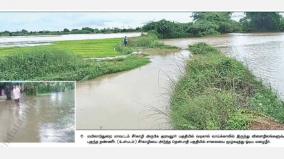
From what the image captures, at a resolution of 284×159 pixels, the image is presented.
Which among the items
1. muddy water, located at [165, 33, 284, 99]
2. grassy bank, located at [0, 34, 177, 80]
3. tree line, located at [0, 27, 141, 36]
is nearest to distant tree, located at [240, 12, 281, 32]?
muddy water, located at [165, 33, 284, 99]

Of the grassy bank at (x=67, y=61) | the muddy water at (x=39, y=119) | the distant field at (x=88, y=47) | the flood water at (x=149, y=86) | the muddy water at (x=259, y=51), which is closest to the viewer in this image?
the muddy water at (x=39, y=119)

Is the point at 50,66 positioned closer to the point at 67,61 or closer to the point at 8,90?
the point at 67,61

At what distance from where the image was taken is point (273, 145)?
1125 centimetres

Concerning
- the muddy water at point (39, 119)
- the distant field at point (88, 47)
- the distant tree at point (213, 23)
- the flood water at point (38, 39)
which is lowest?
the muddy water at point (39, 119)

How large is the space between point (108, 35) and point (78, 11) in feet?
2.43

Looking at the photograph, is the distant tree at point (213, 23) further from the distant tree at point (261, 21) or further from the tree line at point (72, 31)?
the tree line at point (72, 31)

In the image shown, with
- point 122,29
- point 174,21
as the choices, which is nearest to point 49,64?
point 122,29

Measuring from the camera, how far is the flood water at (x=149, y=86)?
11.4 m

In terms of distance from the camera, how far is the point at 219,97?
37.1 ft

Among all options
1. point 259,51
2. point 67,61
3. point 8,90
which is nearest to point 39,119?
point 8,90

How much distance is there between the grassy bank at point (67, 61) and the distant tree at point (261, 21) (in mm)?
1457

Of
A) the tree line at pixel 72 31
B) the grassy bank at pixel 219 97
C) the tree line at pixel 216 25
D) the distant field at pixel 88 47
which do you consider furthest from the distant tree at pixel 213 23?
the distant field at pixel 88 47

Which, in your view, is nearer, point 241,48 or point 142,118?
point 142,118

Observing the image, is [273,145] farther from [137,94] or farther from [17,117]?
[17,117]
